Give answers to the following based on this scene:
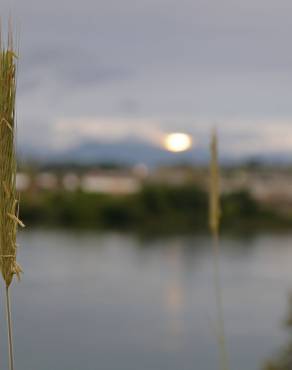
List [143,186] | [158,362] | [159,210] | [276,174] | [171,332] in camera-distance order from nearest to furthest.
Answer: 1. [158,362]
2. [171,332]
3. [159,210]
4. [143,186]
5. [276,174]

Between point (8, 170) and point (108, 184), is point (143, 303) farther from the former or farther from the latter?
point (108, 184)

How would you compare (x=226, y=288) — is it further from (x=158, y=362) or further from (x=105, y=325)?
(x=158, y=362)

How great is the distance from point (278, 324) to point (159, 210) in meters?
22.6

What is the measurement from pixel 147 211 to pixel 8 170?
3786 cm

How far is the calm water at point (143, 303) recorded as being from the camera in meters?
14.0

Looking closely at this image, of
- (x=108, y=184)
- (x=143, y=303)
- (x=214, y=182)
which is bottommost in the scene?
(x=143, y=303)

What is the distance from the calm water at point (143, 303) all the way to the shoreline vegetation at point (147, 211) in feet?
21.9

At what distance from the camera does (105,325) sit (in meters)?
16.3

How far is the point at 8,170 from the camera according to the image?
89cm

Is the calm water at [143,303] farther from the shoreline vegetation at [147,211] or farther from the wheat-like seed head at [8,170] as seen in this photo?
the wheat-like seed head at [8,170]

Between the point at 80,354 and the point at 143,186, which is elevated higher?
the point at 143,186

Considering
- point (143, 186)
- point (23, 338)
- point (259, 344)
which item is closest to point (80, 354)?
point (23, 338)

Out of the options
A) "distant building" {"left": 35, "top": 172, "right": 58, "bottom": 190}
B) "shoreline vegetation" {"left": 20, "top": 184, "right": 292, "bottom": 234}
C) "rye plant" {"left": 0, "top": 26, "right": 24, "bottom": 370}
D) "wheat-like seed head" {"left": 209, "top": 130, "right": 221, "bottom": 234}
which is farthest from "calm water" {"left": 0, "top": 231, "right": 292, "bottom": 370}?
"distant building" {"left": 35, "top": 172, "right": 58, "bottom": 190}

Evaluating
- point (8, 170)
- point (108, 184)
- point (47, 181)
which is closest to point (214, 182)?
point (8, 170)
